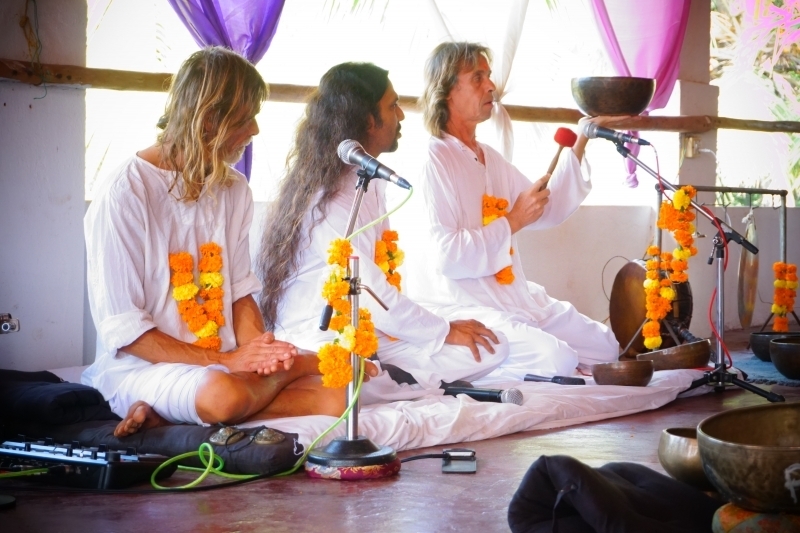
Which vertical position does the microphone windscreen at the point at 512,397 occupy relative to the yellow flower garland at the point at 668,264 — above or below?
below

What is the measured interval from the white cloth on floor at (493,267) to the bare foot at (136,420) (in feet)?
6.22

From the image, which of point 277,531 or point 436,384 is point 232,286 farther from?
point 277,531

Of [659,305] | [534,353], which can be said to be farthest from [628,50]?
[534,353]

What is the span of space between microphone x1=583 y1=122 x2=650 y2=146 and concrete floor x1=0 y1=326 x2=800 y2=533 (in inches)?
62.7

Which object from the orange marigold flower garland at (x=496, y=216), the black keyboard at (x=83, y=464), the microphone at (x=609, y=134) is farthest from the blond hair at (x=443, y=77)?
the black keyboard at (x=83, y=464)

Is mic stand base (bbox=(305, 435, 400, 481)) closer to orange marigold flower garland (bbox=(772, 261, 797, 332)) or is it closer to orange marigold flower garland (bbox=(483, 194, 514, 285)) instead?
orange marigold flower garland (bbox=(483, 194, 514, 285))

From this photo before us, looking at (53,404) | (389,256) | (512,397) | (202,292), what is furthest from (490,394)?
(53,404)

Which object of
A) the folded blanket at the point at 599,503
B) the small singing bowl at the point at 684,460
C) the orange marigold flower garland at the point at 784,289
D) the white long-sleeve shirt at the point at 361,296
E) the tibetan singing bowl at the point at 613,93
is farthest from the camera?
the orange marigold flower garland at the point at 784,289

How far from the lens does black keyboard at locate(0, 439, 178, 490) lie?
3051 millimetres

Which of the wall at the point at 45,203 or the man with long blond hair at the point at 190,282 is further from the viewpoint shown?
the wall at the point at 45,203

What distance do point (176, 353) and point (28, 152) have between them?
170 cm

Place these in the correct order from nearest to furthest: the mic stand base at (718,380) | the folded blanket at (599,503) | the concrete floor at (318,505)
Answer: the folded blanket at (599,503), the concrete floor at (318,505), the mic stand base at (718,380)

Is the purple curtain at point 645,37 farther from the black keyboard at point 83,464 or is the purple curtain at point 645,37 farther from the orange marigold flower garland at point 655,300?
the black keyboard at point 83,464

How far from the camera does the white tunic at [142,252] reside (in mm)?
3459
